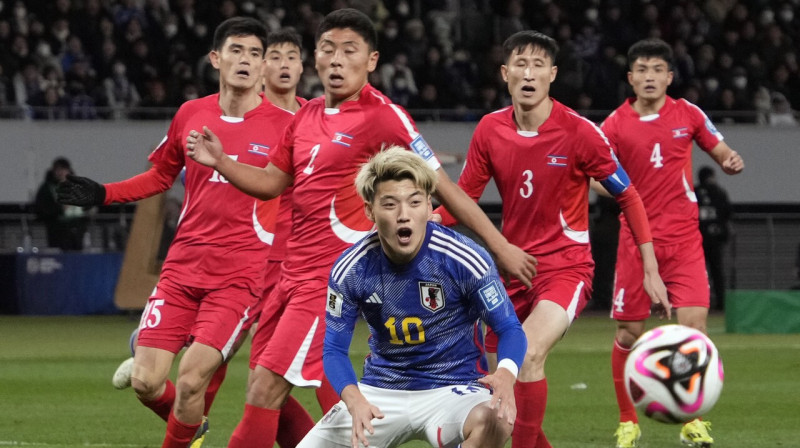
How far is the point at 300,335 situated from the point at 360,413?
1048 mm

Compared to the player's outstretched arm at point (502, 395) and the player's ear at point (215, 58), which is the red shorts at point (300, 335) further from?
the player's ear at point (215, 58)

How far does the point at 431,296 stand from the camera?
229 inches

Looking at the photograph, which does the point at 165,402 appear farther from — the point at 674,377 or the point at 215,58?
the point at 674,377

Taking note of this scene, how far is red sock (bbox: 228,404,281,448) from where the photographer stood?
20.5 ft

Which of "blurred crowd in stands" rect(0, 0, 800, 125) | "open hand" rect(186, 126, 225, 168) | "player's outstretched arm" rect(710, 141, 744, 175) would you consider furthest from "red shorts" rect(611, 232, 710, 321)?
"blurred crowd in stands" rect(0, 0, 800, 125)

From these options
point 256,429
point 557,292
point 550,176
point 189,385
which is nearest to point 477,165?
point 550,176

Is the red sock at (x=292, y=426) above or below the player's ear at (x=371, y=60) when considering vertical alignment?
below

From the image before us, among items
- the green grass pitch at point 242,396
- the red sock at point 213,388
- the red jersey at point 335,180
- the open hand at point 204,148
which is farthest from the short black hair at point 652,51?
the open hand at point 204,148

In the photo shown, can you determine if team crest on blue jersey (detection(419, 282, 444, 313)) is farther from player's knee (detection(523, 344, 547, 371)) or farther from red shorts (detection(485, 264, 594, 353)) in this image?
red shorts (detection(485, 264, 594, 353))

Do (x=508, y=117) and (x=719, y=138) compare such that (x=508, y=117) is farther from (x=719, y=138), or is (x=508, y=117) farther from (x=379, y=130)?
(x=719, y=138)

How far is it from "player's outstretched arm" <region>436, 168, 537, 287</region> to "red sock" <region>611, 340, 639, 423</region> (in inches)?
95.5

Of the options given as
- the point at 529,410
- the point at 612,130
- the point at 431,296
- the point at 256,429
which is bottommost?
the point at 529,410

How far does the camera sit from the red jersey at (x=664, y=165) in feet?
31.2

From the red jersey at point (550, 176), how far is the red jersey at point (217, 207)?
1347 mm
